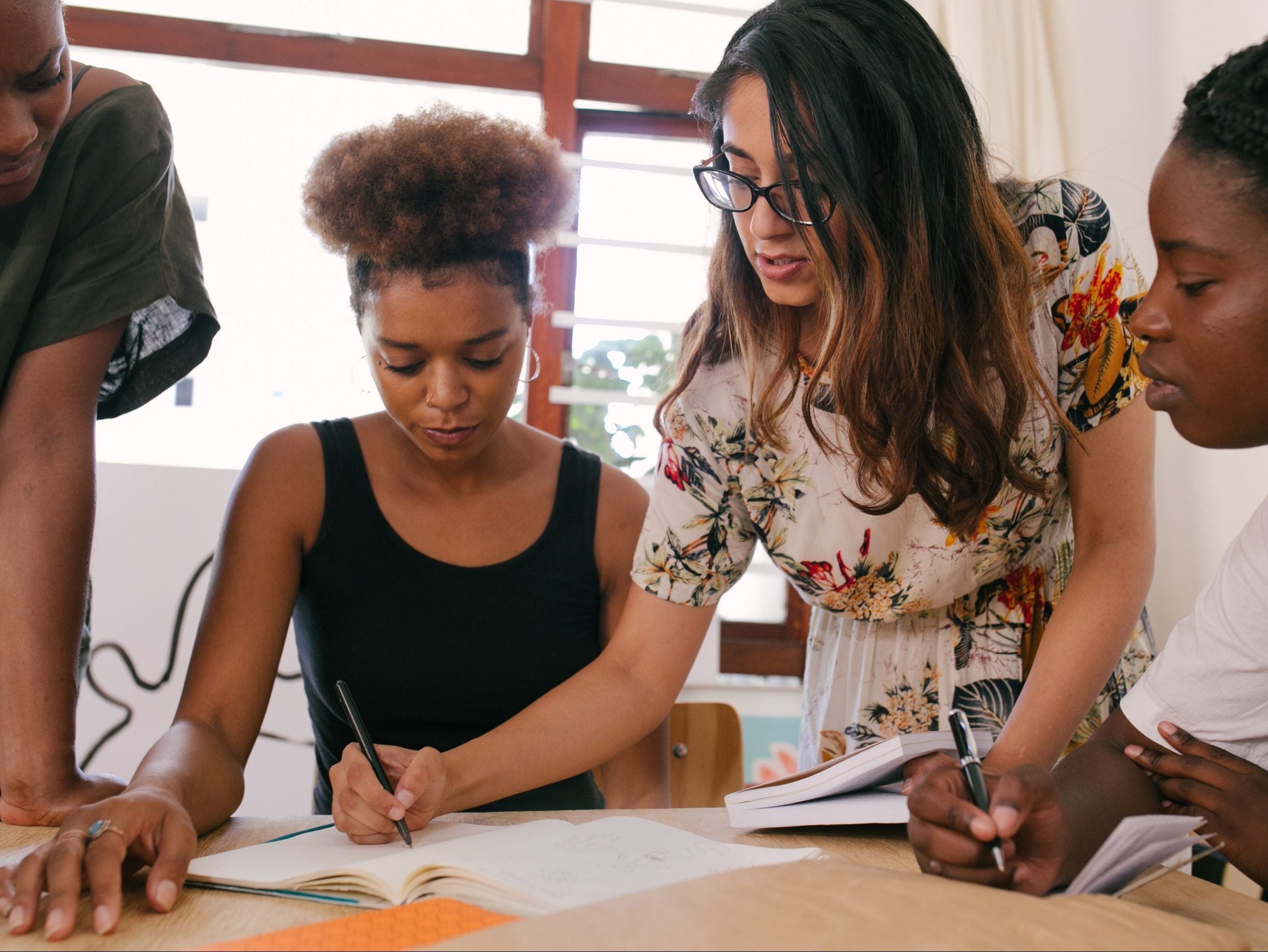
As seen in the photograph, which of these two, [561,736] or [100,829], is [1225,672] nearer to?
[561,736]

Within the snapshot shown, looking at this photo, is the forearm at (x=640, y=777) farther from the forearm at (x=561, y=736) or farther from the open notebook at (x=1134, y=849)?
the open notebook at (x=1134, y=849)

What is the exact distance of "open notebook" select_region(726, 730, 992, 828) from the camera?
877mm

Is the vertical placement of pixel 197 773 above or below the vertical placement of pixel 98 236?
below

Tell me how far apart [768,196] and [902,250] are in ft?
0.45

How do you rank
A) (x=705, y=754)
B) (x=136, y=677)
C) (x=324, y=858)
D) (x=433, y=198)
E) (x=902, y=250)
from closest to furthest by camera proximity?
(x=324, y=858) < (x=902, y=250) < (x=433, y=198) < (x=705, y=754) < (x=136, y=677)

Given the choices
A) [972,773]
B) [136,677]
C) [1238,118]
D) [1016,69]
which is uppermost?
[1016,69]

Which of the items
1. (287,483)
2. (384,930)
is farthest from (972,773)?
(287,483)

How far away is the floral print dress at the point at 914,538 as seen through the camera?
3.60 feet

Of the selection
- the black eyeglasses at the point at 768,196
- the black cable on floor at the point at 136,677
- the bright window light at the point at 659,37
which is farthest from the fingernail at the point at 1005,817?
the bright window light at the point at 659,37

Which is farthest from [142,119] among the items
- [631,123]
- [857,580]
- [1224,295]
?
[631,123]

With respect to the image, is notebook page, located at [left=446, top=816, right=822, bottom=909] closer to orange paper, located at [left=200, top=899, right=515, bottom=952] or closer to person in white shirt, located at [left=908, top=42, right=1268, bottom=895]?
orange paper, located at [left=200, top=899, right=515, bottom=952]

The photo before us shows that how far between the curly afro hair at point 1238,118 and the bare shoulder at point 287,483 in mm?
991

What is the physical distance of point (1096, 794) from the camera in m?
0.84

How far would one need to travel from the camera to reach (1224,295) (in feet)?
2.80
